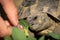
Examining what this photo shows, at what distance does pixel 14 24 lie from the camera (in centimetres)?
101

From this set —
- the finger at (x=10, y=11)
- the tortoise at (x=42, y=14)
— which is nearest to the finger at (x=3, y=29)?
the finger at (x=10, y=11)

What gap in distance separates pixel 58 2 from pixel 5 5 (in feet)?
1.44

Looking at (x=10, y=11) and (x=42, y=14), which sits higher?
(x=10, y=11)

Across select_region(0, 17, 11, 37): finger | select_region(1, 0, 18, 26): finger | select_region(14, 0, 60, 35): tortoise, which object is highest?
select_region(1, 0, 18, 26): finger

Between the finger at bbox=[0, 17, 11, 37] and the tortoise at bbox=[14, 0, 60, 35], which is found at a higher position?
the finger at bbox=[0, 17, 11, 37]

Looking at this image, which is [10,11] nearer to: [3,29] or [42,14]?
[3,29]

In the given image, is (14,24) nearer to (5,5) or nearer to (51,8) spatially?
(5,5)

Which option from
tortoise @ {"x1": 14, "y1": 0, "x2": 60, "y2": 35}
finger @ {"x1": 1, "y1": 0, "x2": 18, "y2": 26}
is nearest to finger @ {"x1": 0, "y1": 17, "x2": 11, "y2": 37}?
finger @ {"x1": 1, "y1": 0, "x2": 18, "y2": 26}

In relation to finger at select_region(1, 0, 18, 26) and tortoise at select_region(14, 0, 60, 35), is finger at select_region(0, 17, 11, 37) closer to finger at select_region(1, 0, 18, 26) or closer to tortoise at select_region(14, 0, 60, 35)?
finger at select_region(1, 0, 18, 26)

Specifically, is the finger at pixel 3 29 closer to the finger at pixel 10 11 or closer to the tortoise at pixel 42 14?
the finger at pixel 10 11

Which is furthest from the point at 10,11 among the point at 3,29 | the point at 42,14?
the point at 42,14

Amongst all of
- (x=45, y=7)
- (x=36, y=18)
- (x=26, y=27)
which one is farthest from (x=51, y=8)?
(x=26, y=27)

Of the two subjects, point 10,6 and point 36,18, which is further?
point 36,18

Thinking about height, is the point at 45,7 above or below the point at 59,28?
above
